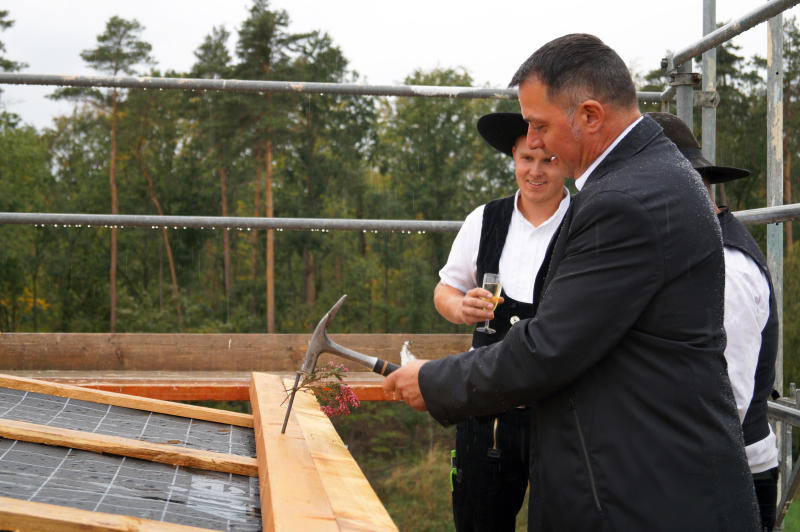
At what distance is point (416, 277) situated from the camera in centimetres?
3177

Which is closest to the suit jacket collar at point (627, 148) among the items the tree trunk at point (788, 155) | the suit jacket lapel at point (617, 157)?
the suit jacket lapel at point (617, 157)

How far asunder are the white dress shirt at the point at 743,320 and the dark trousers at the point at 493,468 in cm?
57

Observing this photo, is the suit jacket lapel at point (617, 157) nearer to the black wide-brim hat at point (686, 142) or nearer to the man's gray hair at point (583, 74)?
the man's gray hair at point (583, 74)

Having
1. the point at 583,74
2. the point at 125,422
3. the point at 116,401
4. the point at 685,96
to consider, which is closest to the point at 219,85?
the point at 116,401

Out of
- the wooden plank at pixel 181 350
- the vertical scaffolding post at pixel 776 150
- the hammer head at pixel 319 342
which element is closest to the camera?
the hammer head at pixel 319 342

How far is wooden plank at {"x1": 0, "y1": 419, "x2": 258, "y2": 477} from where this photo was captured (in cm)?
194

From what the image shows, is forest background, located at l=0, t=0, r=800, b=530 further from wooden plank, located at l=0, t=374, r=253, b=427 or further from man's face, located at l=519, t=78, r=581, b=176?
man's face, located at l=519, t=78, r=581, b=176

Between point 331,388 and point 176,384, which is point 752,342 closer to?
point 331,388

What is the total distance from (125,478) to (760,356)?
172 centimetres

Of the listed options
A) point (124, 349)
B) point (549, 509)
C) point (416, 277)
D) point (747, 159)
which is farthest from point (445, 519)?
point (549, 509)

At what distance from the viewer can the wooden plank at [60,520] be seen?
4.41 ft

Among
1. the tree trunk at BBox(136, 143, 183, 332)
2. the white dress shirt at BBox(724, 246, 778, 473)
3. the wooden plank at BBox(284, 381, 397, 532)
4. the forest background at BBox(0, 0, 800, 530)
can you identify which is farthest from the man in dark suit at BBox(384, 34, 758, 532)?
the tree trunk at BBox(136, 143, 183, 332)

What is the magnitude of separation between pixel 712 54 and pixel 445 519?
27.6 metres

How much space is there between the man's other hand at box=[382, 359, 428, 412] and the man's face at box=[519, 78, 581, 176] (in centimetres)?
56
